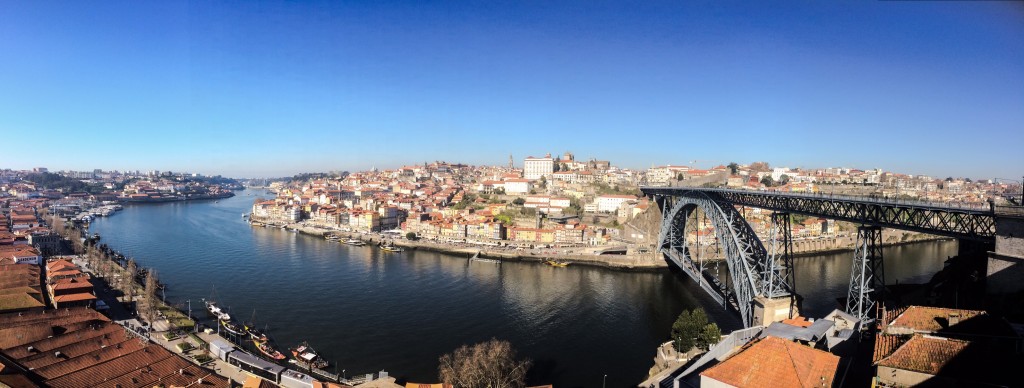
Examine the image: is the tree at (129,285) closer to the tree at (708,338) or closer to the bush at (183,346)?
the bush at (183,346)

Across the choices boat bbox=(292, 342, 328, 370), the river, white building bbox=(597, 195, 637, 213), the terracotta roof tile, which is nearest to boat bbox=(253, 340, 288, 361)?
boat bbox=(292, 342, 328, 370)

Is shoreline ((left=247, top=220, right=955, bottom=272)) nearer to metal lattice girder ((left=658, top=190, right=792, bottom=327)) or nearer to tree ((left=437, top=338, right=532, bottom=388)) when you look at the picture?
metal lattice girder ((left=658, top=190, right=792, bottom=327))

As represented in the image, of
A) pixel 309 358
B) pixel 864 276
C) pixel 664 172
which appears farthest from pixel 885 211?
pixel 664 172

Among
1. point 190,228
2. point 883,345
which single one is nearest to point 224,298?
point 883,345

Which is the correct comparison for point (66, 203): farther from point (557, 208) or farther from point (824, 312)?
point (824, 312)

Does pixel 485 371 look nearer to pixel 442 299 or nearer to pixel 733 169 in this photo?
pixel 442 299

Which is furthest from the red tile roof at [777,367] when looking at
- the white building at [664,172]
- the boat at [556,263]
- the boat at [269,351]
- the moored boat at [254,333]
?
the white building at [664,172]

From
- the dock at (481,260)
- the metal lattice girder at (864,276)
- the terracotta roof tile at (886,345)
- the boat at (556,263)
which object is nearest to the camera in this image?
the terracotta roof tile at (886,345)
